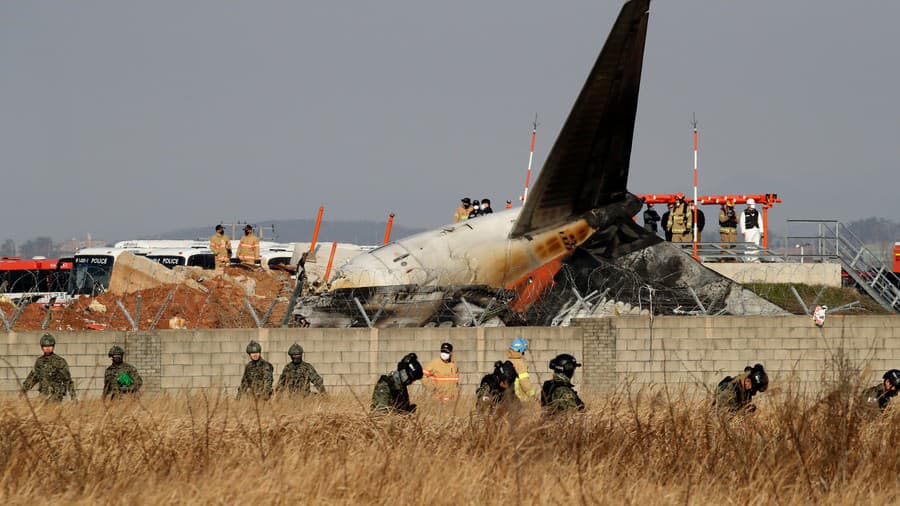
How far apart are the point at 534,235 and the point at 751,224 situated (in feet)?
34.3

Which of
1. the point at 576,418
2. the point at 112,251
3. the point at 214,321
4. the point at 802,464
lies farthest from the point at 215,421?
the point at 112,251

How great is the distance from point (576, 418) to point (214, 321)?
49.8ft

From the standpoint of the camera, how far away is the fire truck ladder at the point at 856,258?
101 feet

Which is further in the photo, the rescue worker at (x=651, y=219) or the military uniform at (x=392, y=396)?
the rescue worker at (x=651, y=219)

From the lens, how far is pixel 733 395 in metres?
16.1

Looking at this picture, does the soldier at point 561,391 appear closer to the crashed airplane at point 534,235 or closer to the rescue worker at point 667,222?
the crashed airplane at point 534,235

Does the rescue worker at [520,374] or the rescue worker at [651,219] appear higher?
the rescue worker at [651,219]

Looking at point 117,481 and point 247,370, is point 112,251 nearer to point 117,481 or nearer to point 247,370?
point 247,370

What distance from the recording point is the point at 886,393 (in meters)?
16.2

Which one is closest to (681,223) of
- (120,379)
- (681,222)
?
(681,222)

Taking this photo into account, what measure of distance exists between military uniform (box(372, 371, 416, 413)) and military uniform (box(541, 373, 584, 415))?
154 centimetres

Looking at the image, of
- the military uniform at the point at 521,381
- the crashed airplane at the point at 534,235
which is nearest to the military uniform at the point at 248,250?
the crashed airplane at the point at 534,235

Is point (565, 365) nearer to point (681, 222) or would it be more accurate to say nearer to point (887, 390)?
point (887, 390)

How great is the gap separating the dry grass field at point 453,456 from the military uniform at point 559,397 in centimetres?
A: 37
